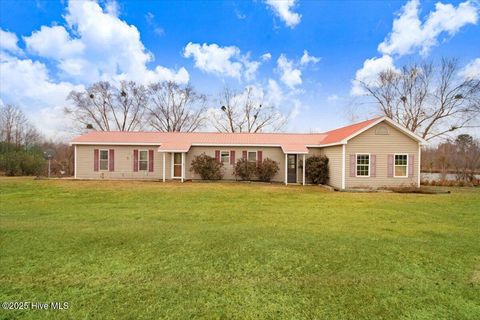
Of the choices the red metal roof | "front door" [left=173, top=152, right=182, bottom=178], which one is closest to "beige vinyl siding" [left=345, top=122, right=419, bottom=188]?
the red metal roof

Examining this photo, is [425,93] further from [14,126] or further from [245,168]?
[14,126]

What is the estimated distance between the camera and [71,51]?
17.3 metres

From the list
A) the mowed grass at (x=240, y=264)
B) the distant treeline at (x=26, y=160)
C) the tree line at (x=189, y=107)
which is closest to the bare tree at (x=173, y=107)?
the tree line at (x=189, y=107)

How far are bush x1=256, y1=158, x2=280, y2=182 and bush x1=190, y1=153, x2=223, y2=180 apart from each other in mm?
2749

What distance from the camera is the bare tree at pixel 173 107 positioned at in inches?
1438

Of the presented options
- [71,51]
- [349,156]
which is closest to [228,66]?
[71,51]

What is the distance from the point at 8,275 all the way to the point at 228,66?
24.5 m

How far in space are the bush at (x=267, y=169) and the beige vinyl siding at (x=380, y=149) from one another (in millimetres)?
4738

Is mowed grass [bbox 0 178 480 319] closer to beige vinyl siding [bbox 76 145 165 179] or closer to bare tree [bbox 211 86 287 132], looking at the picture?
beige vinyl siding [bbox 76 145 165 179]

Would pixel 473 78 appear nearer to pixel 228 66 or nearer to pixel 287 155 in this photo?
pixel 287 155

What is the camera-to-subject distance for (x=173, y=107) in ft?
120

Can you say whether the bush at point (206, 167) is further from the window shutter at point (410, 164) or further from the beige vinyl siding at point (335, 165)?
the window shutter at point (410, 164)

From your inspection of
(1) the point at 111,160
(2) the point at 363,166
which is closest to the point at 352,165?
(2) the point at 363,166

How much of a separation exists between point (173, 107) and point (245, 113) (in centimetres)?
958
